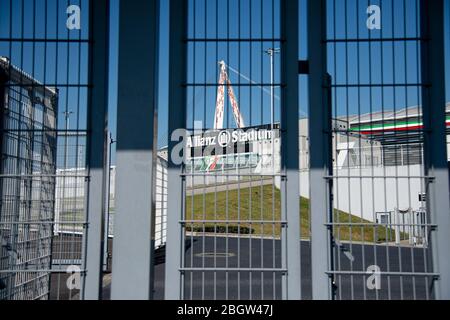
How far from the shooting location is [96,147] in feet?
15.1

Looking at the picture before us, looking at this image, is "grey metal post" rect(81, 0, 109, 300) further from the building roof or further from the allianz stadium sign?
the allianz stadium sign

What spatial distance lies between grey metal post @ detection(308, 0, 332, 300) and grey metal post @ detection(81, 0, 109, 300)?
81.0 inches

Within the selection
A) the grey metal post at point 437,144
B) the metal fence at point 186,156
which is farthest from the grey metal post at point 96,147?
the grey metal post at point 437,144

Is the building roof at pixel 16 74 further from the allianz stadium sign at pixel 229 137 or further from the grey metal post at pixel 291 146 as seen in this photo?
the grey metal post at pixel 291 146

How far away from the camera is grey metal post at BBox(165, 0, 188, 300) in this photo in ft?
14.8

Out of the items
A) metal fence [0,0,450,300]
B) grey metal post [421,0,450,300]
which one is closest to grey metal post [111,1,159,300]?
metal fence [0,0,450,300]

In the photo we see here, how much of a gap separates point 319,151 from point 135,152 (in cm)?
179

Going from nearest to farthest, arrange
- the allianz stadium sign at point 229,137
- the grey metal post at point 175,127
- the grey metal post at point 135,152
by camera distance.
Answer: the grey metal post at point 135,152
the grey metal post at point 175,127
the allianz stadium sign at point 229,137

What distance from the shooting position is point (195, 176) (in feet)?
15.3

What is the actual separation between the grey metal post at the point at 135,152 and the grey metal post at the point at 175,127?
16 centimetres

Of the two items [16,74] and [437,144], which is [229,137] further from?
[16,74]

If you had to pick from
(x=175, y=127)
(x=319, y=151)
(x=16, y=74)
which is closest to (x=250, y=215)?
(x=319, y=151)

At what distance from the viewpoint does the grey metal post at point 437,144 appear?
4512mm
